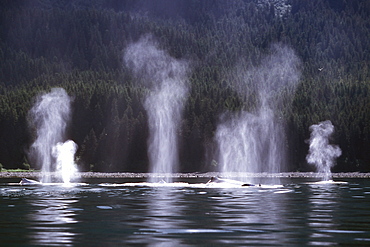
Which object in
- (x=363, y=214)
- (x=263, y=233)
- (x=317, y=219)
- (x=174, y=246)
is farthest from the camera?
(x=363, y=214)

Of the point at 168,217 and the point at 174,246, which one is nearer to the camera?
the point at 174,246

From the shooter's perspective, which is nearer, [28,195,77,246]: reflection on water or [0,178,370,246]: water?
[0,178,370,246]: water

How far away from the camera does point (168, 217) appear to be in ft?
132

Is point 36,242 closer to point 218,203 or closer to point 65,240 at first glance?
point 65,240

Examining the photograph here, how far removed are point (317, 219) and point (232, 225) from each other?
6.13 m

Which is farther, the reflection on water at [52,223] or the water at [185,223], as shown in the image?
the reflection on water at [52,223]

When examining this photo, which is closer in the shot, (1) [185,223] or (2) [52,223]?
(2) [52,223]

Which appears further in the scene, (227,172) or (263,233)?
(227,172)

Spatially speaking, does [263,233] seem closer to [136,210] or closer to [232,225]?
[232,225]

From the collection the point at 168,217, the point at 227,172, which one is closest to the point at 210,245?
the point at 168,217

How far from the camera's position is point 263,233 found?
32031 millimetres

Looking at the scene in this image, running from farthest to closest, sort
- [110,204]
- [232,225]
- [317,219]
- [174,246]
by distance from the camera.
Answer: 1. [110,204]
2. [317,219]
3. [232,225]
4. [174,246]

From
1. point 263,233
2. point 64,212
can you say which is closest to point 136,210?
point 64,212

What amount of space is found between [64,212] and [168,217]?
733cm
